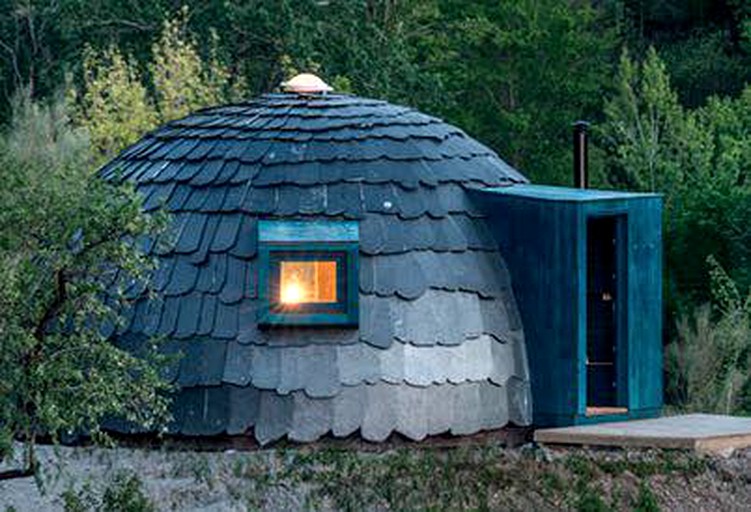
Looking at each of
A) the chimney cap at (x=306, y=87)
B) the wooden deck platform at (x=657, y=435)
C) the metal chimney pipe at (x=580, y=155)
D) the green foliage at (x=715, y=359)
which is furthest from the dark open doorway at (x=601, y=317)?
the green foliage at (x=715, y=359)

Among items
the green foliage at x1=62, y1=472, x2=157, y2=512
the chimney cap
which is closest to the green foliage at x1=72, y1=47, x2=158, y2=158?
the chimney cap

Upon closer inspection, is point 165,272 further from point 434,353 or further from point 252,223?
point 434,353

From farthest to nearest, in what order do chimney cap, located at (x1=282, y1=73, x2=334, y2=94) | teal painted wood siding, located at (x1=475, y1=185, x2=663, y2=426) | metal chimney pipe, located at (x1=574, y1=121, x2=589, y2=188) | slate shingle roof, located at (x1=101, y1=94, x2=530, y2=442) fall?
metal chimney pipe, located at (x1=574, y1=121, x2=589, y2=188) → chimney cap, located at (x1=282, y1=73, x2=334, y2=94) → teal painted wood siding, located at (x1=475, y1=185, x2=663, y2=426) → slate shingle roof, located at (x1=101, y1=94, x2=530, y2=442)

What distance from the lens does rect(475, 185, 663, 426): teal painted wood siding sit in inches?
611

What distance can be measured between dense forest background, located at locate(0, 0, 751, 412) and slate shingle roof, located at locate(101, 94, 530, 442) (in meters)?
5.13

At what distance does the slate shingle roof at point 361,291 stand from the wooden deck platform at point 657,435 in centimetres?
46

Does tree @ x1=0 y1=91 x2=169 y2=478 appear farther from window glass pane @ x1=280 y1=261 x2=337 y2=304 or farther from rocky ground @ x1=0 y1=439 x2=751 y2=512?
window glass pane @ x1=280 y1=261 x2=337 y2=304

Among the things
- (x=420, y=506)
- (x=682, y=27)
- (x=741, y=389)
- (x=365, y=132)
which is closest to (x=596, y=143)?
(x=682, y=27)

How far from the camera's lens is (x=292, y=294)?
1520 cm

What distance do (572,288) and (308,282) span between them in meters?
1.95

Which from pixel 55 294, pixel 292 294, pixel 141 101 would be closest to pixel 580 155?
pixel 292 294

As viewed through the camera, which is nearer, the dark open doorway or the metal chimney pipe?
the dark open doorway

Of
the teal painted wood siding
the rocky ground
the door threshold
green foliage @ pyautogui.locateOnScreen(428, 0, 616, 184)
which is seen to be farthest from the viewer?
green foliage @ pyautogui.locateOnScreen(428, 0, 616, 184)

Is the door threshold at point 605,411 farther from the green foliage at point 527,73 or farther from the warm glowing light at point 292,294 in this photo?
the green foliage at point 527,73
